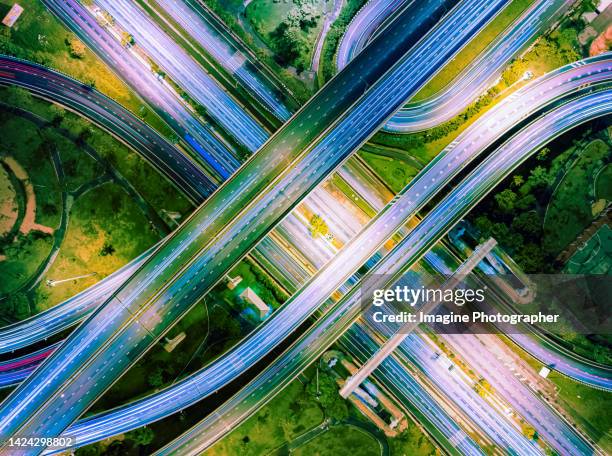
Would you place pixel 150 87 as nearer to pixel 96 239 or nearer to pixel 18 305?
pixel 96 239

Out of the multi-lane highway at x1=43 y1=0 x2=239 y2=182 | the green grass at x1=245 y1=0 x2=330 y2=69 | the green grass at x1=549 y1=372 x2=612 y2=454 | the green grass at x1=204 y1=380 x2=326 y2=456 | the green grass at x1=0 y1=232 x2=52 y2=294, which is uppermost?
the green grass at x1=245 y1=0 x2=330 y2=69

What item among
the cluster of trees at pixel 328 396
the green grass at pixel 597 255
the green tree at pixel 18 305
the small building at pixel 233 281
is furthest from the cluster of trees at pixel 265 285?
the green grass at pixel 597 255

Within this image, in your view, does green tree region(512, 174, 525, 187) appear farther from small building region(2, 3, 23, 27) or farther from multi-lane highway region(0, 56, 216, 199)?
small building region(2, 3, 23, 27)

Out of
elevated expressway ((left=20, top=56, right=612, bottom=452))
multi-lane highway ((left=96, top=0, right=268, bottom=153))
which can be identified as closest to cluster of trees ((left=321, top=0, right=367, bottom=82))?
multi-lane highway ((left=96, top=0, right=268, bottom=153))

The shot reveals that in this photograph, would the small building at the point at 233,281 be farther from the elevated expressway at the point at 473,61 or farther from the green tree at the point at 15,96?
the green tree at the point at 15,96

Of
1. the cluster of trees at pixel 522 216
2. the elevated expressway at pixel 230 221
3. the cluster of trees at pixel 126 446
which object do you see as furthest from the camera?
the cluster of trees at pixel 522 216

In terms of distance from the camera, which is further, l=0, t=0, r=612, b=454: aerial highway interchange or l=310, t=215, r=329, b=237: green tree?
l=310, t=215, r=329, b=237: green tree
